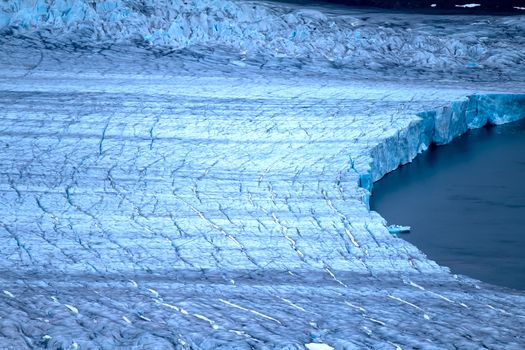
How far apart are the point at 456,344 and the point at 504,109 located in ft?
11.9

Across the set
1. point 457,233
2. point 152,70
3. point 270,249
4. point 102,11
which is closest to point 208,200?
point 270,249

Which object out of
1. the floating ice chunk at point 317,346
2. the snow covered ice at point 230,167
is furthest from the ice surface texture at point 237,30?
the floating ice chunk at point 317,346

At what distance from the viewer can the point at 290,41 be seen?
593 centimetres

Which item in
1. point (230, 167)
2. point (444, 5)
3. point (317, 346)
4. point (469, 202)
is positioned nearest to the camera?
point (317, 346)

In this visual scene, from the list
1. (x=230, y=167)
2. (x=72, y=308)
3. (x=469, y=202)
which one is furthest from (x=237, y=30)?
(x=72, y=308)

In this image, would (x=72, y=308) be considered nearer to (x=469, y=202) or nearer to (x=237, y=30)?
(x=469, y=202)

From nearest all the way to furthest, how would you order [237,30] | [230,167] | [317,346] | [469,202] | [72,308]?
[317,346] → [72,308] → [230,167] → [469,202] → [237,30]

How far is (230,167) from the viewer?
4.38 metres

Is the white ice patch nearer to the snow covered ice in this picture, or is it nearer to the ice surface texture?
the snow covered ice

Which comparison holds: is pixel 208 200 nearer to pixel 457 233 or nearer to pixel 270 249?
pixel 270 249

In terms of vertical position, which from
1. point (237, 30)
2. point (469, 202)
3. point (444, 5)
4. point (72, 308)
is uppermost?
point (444, 5)

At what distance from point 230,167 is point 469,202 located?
1.22 meters

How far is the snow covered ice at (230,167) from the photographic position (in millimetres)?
2689

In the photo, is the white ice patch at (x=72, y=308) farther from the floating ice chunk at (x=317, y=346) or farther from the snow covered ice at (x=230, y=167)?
the floating ice chunk at (x=317, y=346)
